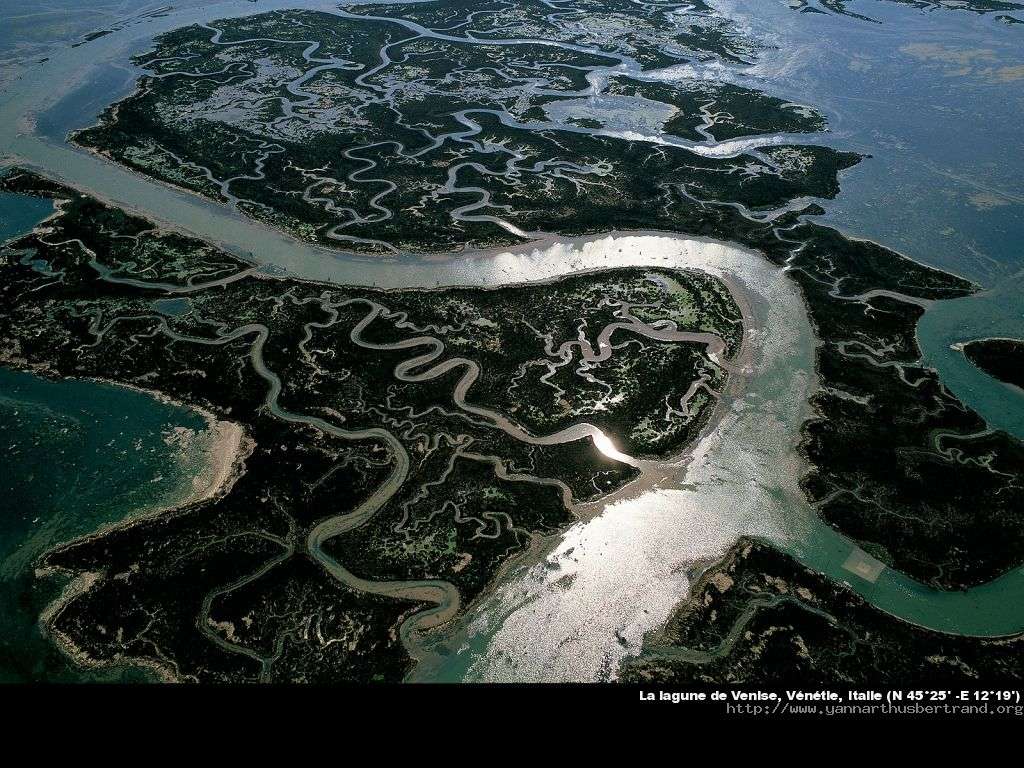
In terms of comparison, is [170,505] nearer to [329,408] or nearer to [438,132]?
[329,408]

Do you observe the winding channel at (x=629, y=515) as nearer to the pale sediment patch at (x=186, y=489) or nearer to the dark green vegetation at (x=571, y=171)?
the dark green vegetation at (x=571, y=171)

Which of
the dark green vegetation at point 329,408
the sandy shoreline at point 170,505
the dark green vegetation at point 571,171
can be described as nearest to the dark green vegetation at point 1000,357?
the dark green vegetation at point 571,171

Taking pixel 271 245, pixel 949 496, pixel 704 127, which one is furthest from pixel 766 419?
pixel 704 127

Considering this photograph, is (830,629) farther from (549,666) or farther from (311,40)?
(311,40)

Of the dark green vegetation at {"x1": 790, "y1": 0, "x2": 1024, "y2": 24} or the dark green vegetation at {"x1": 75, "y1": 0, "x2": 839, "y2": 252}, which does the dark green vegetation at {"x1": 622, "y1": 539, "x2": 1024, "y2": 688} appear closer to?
the dark green vegetation at {"x1": 75, "y1": 0, "x2": 839, "y2": 252}

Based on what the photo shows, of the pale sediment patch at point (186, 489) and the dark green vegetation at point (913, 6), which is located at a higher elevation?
the dark green vegetation at point (913, 6)

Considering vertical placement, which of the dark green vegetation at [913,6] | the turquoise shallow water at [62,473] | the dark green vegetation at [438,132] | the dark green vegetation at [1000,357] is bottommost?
the turquoise shallow water at [62,473]

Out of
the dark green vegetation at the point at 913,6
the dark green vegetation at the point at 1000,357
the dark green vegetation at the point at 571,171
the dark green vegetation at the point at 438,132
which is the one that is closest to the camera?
the dark green vegetation at the point at 571,171
